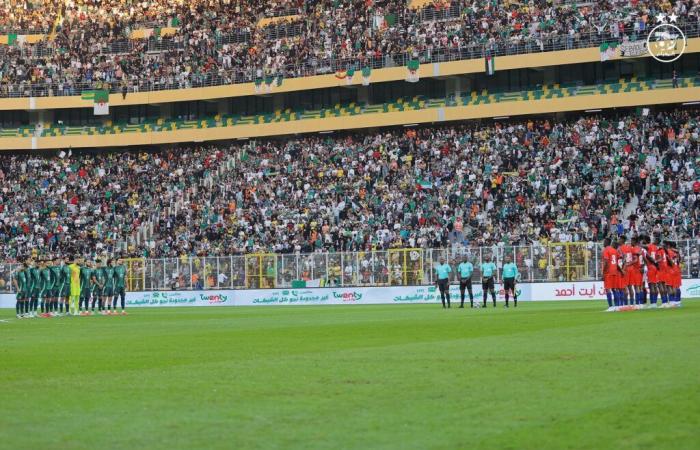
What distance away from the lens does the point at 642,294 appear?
109 ft

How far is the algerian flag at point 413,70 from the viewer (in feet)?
231

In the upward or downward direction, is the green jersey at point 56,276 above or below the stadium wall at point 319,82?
below

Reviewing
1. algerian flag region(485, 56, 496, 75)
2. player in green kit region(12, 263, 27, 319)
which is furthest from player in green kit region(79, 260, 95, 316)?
algerian flag region(485, 56, 496, 75)

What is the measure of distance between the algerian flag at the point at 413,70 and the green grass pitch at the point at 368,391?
47425 mm

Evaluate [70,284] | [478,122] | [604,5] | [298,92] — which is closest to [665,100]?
[604,5]

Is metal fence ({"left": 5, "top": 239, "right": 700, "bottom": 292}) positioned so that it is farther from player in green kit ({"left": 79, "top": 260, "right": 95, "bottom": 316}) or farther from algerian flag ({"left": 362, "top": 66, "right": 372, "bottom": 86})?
algerian flag ({"left": 362, "top": 66, "right": 372, "bottom": 86})

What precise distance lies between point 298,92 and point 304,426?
6744cm

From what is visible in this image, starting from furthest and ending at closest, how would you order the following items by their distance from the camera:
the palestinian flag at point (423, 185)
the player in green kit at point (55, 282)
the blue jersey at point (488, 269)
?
the palestinian flag at point (423, 185), the player in green kit at point (55, 282), the blue jersey at point (488, 269)

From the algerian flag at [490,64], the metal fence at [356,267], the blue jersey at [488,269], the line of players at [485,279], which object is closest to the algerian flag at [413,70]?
the algerian flag at [490,64]

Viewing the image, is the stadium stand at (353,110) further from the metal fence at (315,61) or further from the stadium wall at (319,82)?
the metal fence at (315,61)

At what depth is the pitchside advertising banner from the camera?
49469 mm

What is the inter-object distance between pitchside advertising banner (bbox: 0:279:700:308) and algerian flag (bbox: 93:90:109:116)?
22.2m

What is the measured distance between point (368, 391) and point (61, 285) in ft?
108

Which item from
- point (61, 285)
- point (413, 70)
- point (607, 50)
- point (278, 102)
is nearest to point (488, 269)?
point (61, 285)
